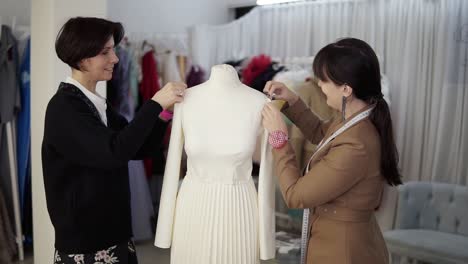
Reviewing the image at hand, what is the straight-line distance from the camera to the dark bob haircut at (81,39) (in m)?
1.61

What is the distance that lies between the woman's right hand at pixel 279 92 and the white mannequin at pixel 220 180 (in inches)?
4.0

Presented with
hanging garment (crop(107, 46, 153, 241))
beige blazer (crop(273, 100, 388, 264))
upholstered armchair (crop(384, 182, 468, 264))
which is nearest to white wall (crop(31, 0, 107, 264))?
hanging garment (crop(107, 46, 153, 241))

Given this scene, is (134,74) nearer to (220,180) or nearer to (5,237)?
(5,237)

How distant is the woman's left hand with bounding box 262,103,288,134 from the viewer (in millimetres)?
1601

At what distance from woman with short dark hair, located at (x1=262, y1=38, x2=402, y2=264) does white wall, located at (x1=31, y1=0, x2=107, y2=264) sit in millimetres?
1591

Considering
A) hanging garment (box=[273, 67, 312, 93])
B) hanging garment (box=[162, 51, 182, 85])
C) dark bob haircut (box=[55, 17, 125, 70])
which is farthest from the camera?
hanging garment (box=[162, 51, 182, 85])

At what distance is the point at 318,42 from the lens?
399 centimetres

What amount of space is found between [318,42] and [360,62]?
2.54 metres

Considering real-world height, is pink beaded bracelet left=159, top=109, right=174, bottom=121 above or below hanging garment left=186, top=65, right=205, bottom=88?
above

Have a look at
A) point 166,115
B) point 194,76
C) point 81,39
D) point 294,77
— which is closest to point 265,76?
point 294,77

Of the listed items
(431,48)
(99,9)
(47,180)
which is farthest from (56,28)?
(431,48)

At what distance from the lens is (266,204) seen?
1.70 m

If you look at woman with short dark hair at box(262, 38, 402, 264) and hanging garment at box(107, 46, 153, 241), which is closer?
woman with short dark hair at box(262, 38, 402, 264)

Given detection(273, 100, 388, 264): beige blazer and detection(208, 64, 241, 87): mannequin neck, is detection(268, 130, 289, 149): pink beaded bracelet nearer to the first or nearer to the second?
detection(273, 100, 388, 264): beige blazer
